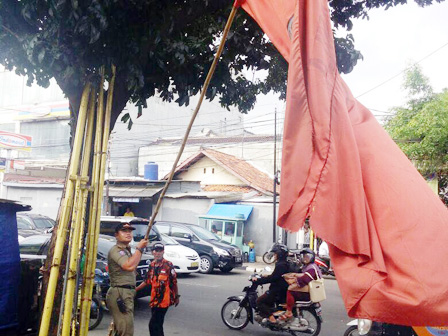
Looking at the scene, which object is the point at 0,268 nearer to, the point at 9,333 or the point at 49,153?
the point at 9,333

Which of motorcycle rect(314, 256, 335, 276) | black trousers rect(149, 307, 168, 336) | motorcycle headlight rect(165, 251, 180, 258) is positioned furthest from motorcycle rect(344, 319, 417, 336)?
motorcycle headlight rect(165, 251, 180, 258)

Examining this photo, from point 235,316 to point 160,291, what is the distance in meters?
2.33

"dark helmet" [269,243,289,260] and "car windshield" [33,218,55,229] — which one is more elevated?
"dark helmet" [269,243,289,260]

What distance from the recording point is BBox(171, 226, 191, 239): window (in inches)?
746

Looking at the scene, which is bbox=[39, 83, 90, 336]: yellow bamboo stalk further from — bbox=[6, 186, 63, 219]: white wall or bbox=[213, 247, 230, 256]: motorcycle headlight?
bbox=[6, 186, 63, 219]: white wall

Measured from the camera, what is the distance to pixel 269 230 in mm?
24750

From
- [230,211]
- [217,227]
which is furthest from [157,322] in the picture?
[230,211]

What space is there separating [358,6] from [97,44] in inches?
163

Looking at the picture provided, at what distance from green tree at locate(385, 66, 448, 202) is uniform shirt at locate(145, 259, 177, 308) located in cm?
1426

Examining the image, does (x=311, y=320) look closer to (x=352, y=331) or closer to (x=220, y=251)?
(x=352, y=331)

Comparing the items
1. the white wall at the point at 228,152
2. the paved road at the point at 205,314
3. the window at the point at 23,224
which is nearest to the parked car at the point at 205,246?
the paved road at the point at 205,314

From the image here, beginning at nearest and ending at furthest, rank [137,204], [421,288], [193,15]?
[421,288] → [193,15] → [137,204]

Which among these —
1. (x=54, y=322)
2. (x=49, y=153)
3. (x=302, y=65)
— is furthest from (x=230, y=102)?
(x=49, y=153)

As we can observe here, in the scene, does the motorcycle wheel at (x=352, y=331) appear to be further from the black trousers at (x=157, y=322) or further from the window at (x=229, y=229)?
the window at (x=229, y=229)
